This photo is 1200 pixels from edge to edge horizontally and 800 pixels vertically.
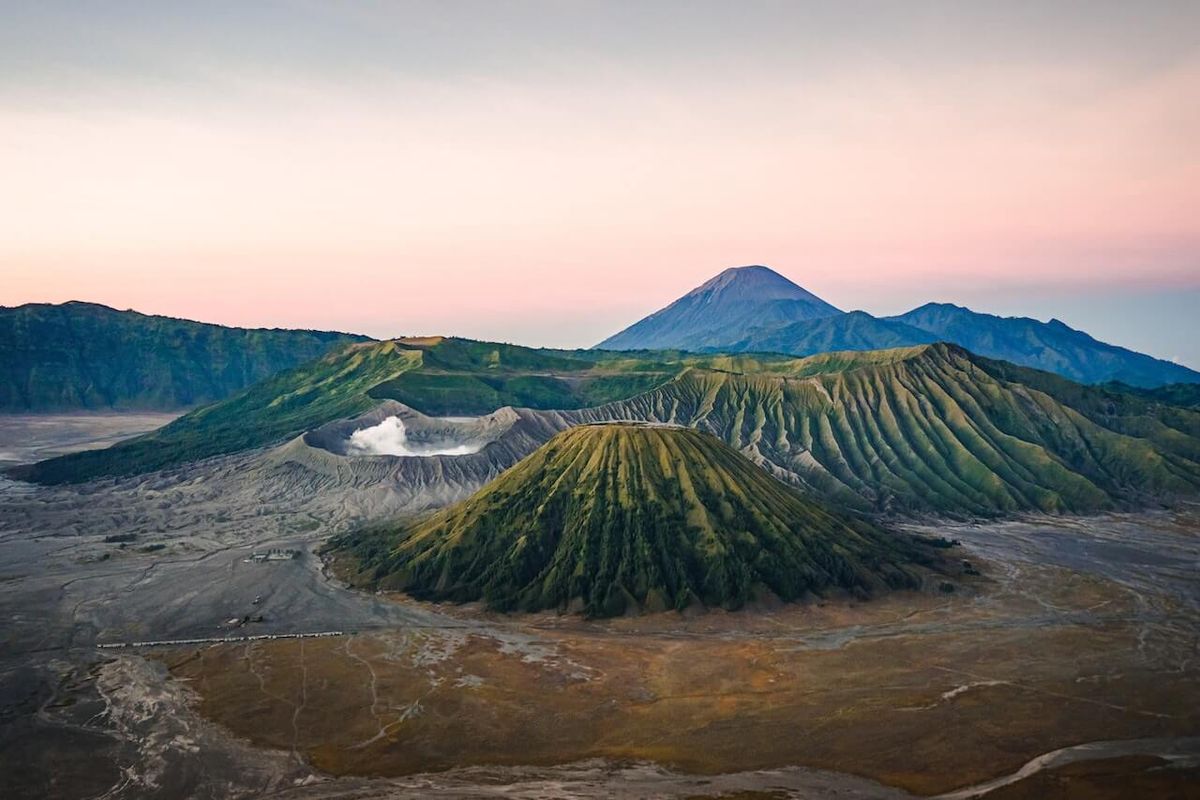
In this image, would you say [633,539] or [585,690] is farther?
[633,539]

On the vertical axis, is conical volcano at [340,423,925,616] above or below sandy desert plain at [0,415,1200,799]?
above

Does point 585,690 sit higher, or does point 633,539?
point 633,539

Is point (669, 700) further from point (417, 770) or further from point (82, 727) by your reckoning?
point (82, 727)

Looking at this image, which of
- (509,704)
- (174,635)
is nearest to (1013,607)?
(509,704)

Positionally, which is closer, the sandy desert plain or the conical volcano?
the sandy desert plain
